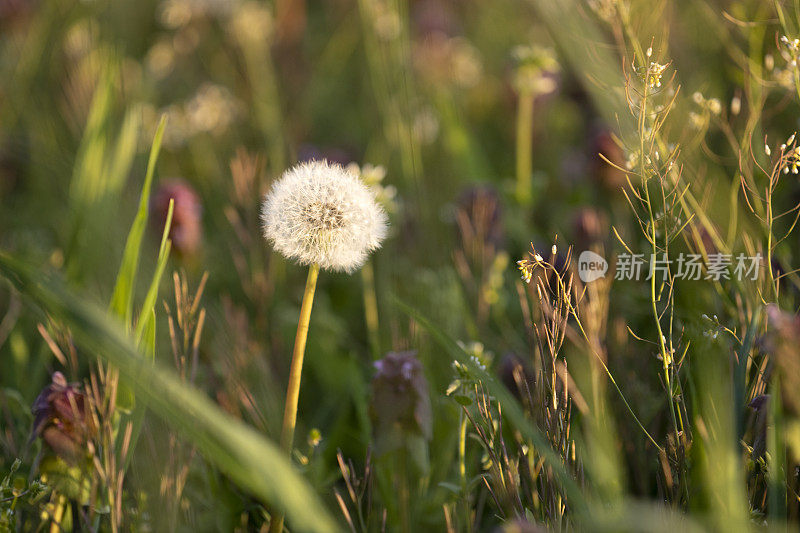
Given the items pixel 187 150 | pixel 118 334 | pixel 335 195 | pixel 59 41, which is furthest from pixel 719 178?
pixel 59 41

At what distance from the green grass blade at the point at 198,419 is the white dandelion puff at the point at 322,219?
1.22 feet

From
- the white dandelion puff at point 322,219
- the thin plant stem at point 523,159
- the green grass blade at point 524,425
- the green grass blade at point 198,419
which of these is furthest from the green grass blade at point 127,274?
the thin plant stem at point 523,159

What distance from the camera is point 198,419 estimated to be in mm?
830

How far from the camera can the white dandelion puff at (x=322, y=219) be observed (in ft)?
3.71

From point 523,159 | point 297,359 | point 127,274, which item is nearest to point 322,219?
point 297,359

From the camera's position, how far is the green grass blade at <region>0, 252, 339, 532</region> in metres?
0.75

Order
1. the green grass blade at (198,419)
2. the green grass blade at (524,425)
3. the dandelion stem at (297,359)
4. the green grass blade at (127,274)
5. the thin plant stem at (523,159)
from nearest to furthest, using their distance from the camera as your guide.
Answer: the green grass blade at (198,419) < the green grass blade at (524,425) < the dandelion stem at (297,359) < the green grass blade at (127,274) < the thin plant stem at (523,159)

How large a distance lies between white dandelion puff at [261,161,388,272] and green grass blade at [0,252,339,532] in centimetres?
37

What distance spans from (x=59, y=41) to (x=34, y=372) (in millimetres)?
2175

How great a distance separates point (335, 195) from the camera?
1158 mm

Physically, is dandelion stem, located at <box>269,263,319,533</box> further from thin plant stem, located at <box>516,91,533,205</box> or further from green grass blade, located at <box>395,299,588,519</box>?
thin plant stem, located at <box>516,91,533,205</box>

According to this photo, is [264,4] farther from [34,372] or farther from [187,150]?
[34,372]

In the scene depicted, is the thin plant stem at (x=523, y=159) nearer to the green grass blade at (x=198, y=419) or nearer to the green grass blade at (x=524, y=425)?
the green grass blade at (x=524, y=425)

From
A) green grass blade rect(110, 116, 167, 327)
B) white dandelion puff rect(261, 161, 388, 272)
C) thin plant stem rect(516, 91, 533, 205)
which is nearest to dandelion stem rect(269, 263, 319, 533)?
white dandelion puff rect(261, 161, 388, 272)
